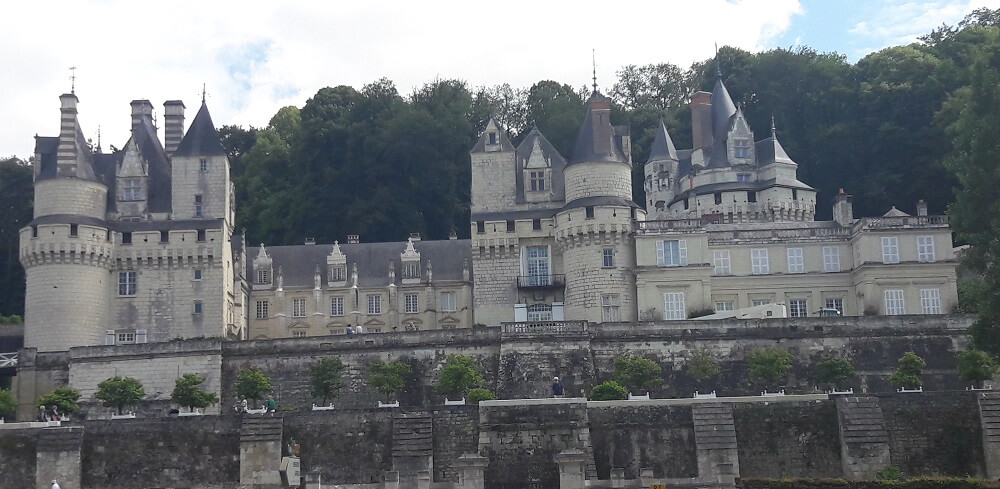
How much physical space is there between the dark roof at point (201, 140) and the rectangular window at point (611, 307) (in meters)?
18.6

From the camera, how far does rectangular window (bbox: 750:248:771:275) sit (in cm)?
6366

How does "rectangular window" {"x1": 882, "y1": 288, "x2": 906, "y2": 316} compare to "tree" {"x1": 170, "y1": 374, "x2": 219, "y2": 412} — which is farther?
"rectangular window" {"x1": 882, "y1": 288, "x2": 906, "y2": 316}

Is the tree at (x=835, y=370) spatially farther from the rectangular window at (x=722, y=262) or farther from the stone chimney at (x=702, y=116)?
the stone chimney at (x=702, y=116)

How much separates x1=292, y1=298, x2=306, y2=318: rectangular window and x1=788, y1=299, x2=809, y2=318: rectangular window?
2288 cm

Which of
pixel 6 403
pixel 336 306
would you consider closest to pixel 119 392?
pixel 6 403

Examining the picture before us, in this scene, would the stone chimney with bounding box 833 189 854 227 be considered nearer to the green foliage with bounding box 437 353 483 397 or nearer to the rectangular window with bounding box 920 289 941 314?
the rectangular window with bounding box 920 289 941 314

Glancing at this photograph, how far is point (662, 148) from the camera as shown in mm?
78188

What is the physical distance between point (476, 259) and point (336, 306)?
7885 mm

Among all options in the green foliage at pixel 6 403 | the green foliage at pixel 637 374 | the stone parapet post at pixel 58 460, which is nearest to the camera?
the stone parapet post at pixel 58 460

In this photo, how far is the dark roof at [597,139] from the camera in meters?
64.2

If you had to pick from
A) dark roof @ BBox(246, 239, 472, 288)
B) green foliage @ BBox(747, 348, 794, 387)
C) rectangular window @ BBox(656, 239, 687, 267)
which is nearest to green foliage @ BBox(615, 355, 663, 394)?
green foliage @ BBox(747, 348, 794, 387)

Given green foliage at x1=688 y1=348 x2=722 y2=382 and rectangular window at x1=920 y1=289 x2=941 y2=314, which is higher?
rectangular window at x1=920 y1=289 x2=941 y2=314

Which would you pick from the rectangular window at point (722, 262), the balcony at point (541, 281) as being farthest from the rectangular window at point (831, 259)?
the balcony at point (541, 281)

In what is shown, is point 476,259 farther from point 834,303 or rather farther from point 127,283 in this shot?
point 834,303
